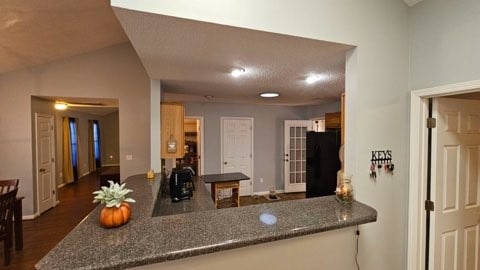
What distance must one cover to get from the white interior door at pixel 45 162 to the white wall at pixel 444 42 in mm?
5773

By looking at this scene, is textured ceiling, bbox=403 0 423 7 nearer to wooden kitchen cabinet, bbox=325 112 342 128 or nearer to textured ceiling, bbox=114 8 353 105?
textured ceiling, bbox=114 8 353 105

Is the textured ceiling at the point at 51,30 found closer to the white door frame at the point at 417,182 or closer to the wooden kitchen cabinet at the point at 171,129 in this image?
the wooden kitchen cabinet at the point at 171,129

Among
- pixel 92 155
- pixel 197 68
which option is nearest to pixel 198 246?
pixel 197 68

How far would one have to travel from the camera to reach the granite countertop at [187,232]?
1021 millimetres

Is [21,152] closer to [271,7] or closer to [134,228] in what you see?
[134,228]

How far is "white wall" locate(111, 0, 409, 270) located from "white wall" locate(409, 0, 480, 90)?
0.26 ft

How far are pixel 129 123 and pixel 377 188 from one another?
4.24 m

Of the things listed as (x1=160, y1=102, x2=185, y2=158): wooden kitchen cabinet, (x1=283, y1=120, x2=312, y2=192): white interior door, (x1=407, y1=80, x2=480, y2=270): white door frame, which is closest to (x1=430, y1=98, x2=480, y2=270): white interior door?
(x1=407, y1=80, x2=480, y2=270): white door frame

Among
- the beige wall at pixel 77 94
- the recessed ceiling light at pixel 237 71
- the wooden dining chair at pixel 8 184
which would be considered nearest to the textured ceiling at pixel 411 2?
the recessed ceiling light at pixel 237 71

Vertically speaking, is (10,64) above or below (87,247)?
above

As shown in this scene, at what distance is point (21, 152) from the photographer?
160 inches

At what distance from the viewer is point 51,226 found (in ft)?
12.7

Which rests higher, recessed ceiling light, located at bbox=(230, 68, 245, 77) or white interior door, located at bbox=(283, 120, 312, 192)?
recessed ceiling light, located at bbox=(230, 68, 245, 77)

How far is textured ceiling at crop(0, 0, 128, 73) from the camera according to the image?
2613 mm
